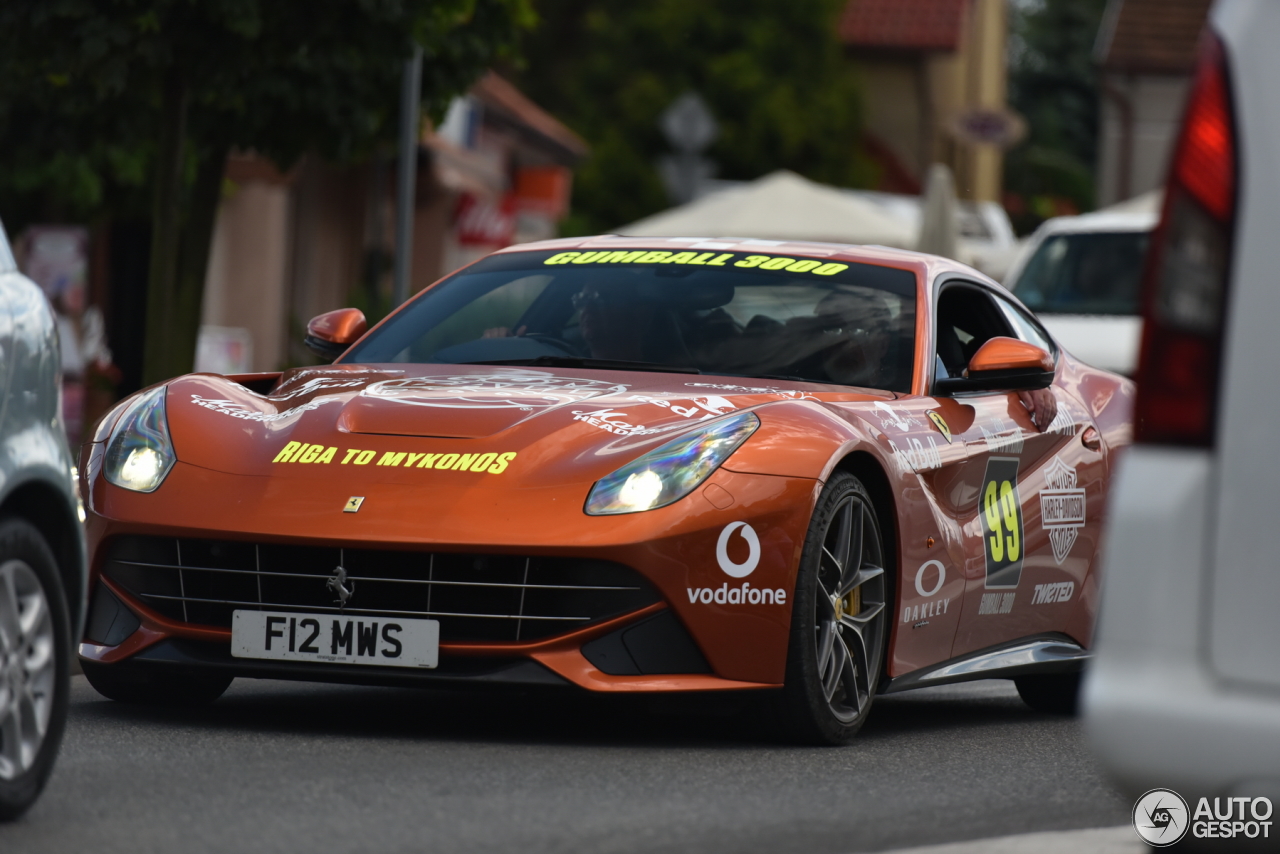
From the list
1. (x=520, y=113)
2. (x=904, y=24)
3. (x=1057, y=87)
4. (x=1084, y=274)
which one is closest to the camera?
(x=1084, y=274)

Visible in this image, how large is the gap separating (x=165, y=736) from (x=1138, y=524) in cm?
310

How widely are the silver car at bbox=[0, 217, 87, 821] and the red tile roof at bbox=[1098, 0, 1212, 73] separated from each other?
42.2m

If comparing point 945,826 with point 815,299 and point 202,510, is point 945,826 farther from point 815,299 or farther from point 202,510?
point 815,299

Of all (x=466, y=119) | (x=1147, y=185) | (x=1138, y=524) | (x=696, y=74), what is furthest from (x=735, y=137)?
(x=1138, y=524)

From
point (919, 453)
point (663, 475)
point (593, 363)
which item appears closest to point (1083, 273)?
point (593, 363)

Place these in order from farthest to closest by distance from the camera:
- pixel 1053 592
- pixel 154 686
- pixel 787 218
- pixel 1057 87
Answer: pixel 1057 87, pixel 787 218, pixel 1053 592, pixel 154 686

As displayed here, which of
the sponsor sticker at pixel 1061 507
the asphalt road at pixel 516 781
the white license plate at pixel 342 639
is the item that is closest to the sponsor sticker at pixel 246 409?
the white license plate at pixel 342 639

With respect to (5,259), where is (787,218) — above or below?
below

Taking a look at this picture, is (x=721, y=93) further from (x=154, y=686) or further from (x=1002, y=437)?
(x=154, y=686)

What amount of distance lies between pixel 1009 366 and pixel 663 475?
145 cm

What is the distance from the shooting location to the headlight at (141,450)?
6234mm
